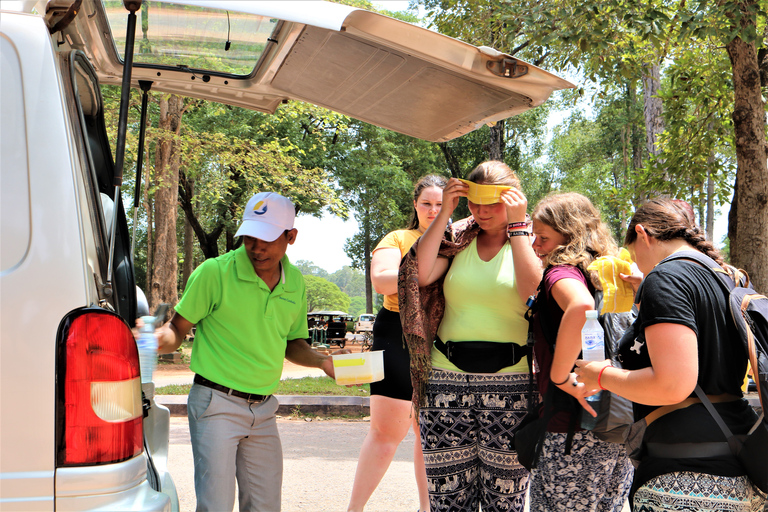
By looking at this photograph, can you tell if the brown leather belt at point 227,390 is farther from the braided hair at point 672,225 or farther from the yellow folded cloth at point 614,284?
the braided hair at point 672,225

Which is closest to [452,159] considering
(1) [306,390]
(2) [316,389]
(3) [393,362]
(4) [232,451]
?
(2) [316,389]

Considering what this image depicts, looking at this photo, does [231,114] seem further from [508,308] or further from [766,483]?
[766,483]

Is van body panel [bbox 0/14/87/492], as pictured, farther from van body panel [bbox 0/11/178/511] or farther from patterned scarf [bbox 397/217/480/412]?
patterned scarf [bbox 397/217/480/412]

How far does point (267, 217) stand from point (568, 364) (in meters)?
1.52

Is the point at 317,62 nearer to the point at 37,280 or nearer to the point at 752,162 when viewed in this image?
the point at 37,280

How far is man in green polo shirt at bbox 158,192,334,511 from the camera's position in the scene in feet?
9.37

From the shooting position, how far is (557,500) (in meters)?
2.68

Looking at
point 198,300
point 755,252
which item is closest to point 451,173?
point 755,252

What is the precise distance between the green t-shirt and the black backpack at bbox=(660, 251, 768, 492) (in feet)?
3.22

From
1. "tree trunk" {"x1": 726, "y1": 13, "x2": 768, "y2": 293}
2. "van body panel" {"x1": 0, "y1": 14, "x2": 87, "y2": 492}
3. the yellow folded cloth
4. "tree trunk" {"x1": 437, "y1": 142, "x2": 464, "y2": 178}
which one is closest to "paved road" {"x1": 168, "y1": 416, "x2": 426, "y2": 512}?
the yellow folded cloth

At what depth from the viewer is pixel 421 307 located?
3.04 meters

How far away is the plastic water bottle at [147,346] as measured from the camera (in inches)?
102

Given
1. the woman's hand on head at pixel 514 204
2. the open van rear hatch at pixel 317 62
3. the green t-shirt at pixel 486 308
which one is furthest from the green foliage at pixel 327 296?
the woman's hand on head at pixel 514 204

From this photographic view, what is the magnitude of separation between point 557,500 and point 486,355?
0.66 meters
